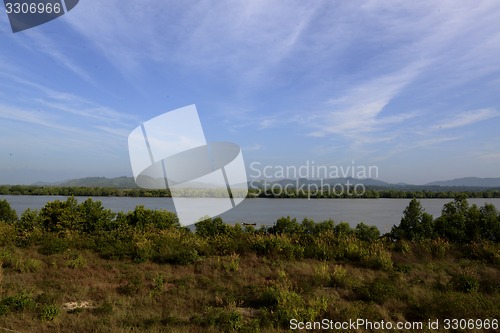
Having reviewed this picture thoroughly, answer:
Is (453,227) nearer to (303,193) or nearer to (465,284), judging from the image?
(465,284)

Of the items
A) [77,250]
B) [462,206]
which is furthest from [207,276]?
[462,206]

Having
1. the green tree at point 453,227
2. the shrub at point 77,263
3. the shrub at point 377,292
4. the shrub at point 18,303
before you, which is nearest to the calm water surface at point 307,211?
the green tree at point 453,227

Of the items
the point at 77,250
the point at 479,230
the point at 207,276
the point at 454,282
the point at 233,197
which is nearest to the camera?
the point at 454,282

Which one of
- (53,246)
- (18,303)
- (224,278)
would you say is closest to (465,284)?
(224,278)

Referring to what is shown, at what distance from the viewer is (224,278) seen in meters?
8.44

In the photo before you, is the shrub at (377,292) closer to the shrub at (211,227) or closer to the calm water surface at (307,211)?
the shrub at (211,227)

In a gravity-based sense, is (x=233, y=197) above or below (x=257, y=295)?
above

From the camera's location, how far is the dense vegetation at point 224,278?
5715 mm

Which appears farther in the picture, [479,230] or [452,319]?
[479,230]

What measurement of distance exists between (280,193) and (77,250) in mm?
65471

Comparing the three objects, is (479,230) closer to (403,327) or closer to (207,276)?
(403,327)

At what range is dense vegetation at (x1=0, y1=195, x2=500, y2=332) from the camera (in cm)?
571

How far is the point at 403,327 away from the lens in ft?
18.1

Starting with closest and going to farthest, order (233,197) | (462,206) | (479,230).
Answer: (479,230) → (233,197) → (462,206)
